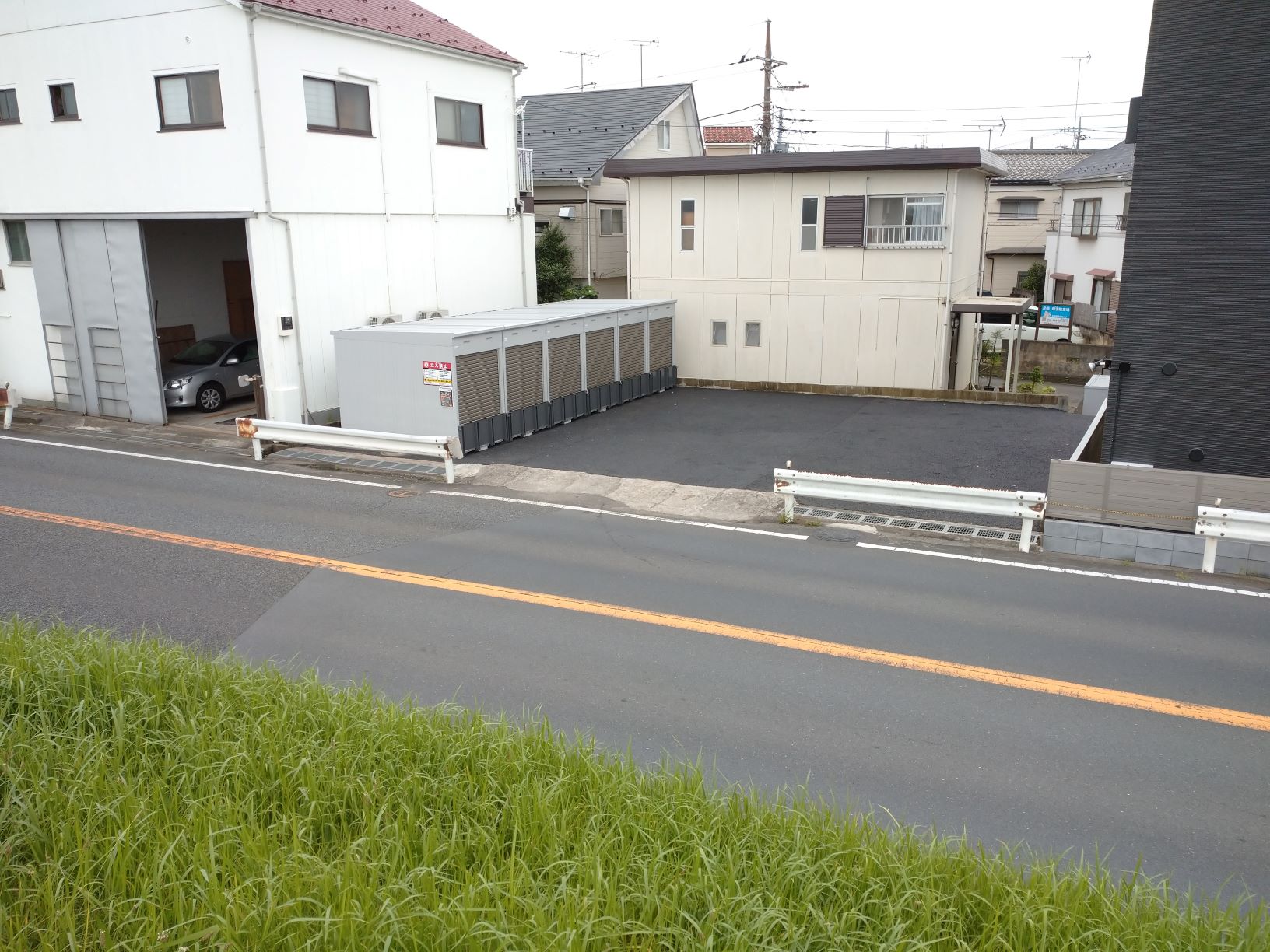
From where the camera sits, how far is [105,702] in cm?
629

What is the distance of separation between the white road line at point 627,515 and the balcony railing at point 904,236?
1170 centimetres

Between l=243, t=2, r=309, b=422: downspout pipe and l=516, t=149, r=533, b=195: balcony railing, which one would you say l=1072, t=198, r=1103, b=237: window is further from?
l=243, t=2, r=309, b=422: downspout pipe

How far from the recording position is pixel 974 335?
2530 cm

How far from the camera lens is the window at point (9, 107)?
20109 millimetres

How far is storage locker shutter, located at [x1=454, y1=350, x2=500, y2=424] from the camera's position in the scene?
16.4 metres

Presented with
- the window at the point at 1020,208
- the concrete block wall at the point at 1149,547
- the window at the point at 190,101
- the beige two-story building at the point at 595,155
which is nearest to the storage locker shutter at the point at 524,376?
the window at the point at 190,101

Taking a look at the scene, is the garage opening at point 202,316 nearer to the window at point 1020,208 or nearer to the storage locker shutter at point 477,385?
the storage locker shutter at point 477,385

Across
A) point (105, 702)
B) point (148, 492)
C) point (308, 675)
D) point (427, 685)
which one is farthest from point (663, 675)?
point (148, 492)

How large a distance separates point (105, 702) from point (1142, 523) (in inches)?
412

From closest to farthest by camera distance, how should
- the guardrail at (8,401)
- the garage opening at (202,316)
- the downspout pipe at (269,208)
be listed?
the downspout pipe at (269,208), the guardrail at (8,401), the garage opening at (202,316)

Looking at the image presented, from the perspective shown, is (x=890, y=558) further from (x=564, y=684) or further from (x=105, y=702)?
(x=105, y=702)

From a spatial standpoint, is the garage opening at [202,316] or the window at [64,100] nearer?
the window at [64,100]

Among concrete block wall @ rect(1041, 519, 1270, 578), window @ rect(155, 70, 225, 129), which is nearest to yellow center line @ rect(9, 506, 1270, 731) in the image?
concrete block wall @ rect(1041, 519, 1270, 578)

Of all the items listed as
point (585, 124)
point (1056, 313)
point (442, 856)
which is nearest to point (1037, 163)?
point (1056, 313)
